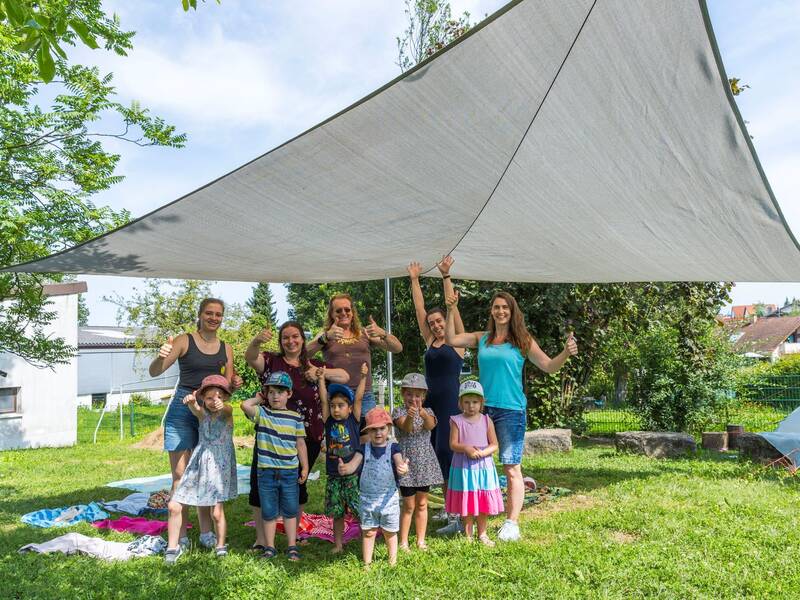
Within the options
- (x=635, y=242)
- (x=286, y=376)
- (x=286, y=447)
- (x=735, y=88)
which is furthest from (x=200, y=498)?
(x=735, y=88)

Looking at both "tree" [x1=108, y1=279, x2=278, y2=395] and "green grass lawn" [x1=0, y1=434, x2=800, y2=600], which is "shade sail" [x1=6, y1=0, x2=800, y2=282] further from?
"tree" [x1=108, y1=279, x2=278, y2=395]

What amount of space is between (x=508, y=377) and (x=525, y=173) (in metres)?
1.24

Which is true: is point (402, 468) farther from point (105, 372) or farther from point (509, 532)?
point (105, 372)

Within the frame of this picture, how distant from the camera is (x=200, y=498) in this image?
3.51 m

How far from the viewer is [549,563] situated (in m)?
3.16

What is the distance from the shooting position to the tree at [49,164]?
512 cm

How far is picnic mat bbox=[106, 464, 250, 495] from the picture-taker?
568cm

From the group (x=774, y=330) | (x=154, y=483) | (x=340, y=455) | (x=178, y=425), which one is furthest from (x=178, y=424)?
(x=774, y=330)

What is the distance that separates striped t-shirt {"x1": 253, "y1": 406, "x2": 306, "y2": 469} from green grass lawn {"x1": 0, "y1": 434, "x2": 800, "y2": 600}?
0.54 meters

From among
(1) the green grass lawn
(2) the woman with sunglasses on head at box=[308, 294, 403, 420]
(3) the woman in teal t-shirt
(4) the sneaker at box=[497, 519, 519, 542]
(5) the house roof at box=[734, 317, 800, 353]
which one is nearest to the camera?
(1) the green grass lawn

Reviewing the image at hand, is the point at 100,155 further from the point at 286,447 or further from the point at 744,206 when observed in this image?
the point at 744,206

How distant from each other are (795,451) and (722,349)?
3.02 metres

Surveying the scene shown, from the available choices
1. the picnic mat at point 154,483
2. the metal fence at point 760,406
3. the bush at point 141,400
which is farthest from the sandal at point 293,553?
the bush at point 141,400

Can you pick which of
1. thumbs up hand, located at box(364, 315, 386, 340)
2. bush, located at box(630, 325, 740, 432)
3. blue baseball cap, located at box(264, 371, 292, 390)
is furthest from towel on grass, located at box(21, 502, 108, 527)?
bush, located at box(630, 325, 740, 432)
